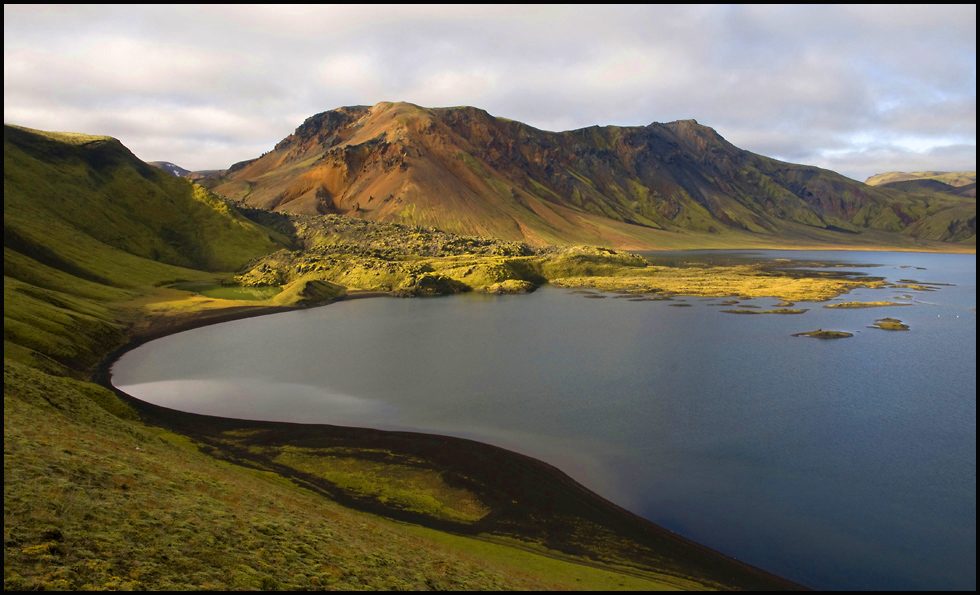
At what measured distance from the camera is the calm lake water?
31.3 metres

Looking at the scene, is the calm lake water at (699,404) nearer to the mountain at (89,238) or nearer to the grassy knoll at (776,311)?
the grassy knoll at (776,311)

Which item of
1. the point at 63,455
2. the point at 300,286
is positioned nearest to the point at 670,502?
the point at 63,455

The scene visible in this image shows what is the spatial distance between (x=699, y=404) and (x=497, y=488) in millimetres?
25690

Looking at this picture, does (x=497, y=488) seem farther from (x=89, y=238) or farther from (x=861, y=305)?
(x=89, y=238)

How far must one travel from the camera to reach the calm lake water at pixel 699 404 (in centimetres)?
3134

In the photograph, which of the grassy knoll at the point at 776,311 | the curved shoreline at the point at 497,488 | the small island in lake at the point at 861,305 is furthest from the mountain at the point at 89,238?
the small island in lake at the point at 861,305

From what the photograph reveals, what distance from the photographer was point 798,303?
11588cm

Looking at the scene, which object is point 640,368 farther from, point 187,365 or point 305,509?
point 187,365

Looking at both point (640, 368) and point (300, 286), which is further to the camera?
point (300, 286)

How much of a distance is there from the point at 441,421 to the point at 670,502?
72.1 feet

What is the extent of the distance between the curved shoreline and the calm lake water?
65.9 inches

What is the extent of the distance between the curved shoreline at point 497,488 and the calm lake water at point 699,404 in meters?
1.67

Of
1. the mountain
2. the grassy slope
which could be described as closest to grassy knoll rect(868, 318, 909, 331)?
the grassy slope

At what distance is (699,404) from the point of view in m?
52.1
